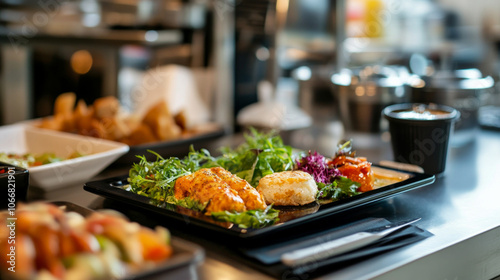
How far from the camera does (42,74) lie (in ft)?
12.0

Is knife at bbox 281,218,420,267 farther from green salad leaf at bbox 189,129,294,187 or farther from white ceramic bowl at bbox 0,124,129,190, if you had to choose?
white ceramic bowl at bbox 0,124,129,190

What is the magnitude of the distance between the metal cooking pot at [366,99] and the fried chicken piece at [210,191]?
3.30ft

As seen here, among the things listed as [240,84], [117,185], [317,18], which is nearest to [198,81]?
[240,84]

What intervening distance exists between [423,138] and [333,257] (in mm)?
784

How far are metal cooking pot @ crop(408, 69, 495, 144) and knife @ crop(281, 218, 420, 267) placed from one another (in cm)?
116

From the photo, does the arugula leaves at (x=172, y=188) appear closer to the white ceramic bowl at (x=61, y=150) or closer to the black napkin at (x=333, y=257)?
the black napkin at (x=333, y=257)

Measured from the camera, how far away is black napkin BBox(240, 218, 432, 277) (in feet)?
2.95

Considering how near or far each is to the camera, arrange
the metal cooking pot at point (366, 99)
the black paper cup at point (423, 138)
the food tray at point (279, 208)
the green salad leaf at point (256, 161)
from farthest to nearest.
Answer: the metal cooking pot at point (366, 99) → the black paper cup at point (423, 138) → the green salad leaf at point (256, 161) → the food tray at point (279, 208)

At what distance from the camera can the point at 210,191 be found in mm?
1096

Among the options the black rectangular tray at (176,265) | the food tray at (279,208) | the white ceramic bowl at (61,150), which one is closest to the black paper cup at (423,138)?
the food tray at (279,208)

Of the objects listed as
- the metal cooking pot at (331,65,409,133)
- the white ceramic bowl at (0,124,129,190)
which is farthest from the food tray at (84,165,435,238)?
the metal cooking pot at (331,65,409,133)

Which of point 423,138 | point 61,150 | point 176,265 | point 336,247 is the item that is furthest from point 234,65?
point 176,265

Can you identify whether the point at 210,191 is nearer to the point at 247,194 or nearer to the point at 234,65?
the point at 247,194

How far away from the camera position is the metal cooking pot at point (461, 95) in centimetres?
210
